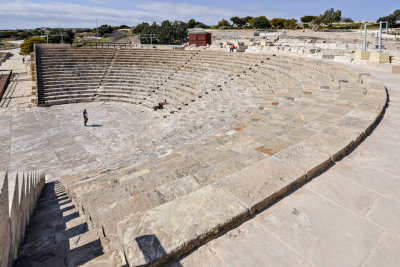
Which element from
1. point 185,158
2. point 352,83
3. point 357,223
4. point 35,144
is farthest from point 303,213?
point 35,144

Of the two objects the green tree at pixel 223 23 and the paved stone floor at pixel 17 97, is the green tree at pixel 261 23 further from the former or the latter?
the paved stone floor at pixel 17 97

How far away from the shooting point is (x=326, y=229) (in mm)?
2551

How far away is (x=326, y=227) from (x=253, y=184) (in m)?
0.91

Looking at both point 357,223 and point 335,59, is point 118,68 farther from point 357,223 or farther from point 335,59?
point 357,223

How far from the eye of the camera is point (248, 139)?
5.27 metres

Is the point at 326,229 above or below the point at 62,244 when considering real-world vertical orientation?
→ above

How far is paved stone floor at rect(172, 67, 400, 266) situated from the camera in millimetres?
2232

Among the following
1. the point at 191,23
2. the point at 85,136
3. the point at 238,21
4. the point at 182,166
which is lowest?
the point at 85,136

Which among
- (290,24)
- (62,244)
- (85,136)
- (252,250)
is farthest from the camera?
(290,24)

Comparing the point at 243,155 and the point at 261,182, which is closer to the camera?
the point at 261,182

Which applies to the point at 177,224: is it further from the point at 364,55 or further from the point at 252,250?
the point at 364,55

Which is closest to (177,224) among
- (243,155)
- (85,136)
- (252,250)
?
(252,250)

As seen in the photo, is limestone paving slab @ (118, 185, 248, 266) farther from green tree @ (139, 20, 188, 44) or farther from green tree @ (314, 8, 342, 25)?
green tree @ (314, 8, 342, 25)

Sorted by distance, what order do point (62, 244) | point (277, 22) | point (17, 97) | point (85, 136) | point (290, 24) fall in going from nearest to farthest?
point (62, 244) < point (85, 136) < point (17, 97) < point (290, 24) < point (277, 22)
